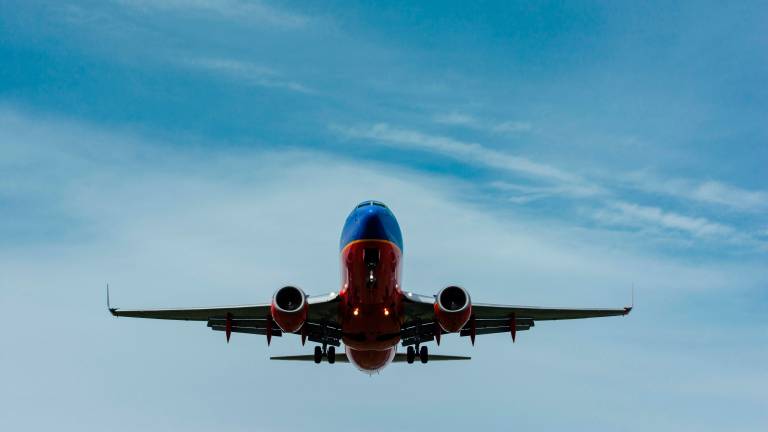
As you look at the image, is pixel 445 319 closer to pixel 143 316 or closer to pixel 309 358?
pixel 309 358

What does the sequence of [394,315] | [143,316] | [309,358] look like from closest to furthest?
[394,315] → [143,316] → [309,358]

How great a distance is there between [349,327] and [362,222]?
4771 mm

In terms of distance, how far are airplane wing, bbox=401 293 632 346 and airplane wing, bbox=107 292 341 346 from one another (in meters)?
3.01

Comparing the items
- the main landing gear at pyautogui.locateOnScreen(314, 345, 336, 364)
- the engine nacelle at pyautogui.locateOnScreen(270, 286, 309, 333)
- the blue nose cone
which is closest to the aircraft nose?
the blue nose cone


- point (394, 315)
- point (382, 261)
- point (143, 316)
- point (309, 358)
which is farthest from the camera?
point (309, 358)

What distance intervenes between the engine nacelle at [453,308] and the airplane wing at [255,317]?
4.18 meters

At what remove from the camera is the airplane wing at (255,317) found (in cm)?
3559

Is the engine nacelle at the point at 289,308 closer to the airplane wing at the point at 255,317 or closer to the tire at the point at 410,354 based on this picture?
the airplane wing at the point at 255,317

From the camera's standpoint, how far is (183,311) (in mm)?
38219

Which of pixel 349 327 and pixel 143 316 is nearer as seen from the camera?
pixel 349 327

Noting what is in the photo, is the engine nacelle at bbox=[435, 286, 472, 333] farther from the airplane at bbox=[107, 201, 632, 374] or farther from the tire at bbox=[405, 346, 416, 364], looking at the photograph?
the tire at bbox=[405, 346, 416, 364]

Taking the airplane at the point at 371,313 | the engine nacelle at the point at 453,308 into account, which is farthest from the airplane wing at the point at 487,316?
the engine nacelle at the point at 453,308

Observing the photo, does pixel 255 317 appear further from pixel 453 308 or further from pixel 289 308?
pixel 453 308

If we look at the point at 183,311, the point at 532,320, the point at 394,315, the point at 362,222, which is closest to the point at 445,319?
the point at 394,315
